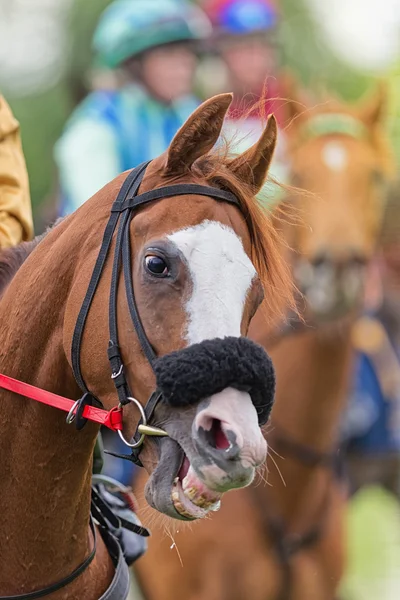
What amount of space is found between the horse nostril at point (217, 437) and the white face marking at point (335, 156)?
3.55m

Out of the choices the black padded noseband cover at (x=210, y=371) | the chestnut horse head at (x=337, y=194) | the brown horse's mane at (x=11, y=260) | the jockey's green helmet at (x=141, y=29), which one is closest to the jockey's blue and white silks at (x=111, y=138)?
the jockey's green helmet at (x=141, y=29)

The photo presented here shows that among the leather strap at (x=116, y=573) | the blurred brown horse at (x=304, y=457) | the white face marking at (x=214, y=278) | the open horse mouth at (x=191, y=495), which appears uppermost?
the white face marking at (x=214, y=278)

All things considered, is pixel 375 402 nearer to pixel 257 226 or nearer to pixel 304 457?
pixel 304 457

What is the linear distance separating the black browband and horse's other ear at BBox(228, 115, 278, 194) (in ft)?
0.34

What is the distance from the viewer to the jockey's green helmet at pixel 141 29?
6.15 metres

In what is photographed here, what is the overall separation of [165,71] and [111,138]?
857mm

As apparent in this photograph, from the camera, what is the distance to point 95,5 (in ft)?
51.7

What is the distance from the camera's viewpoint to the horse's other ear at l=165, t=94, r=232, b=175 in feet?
7.73

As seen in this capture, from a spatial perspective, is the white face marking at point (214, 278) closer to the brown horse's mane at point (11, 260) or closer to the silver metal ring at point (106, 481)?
the brown horse's mane at point (11, 260)

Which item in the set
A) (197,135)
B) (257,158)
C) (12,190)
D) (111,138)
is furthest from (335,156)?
(197,135)

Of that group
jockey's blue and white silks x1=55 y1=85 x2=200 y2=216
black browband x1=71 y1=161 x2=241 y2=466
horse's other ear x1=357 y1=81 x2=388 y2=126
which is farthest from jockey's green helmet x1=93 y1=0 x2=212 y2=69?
black browband x1=71 y1=161 x2=241 y2=466

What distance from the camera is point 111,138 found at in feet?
18.0

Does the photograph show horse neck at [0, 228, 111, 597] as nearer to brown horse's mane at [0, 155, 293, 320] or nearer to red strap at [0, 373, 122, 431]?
red strap at [0, 373, 122, 431]

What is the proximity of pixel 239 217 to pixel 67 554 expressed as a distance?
929 millimetres
